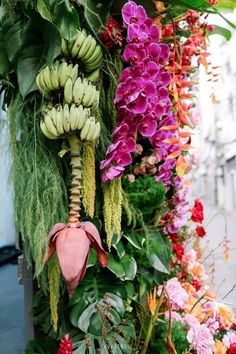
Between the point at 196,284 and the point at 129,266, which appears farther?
the point at 196,284

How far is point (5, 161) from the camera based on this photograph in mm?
936

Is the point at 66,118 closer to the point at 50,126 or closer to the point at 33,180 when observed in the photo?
the point at 50,126

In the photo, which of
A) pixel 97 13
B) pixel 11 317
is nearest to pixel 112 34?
pixel 97 13

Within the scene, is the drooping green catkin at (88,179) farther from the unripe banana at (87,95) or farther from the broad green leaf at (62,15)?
the broad green leaf at (62,15)

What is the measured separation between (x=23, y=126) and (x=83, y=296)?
45 centimetres

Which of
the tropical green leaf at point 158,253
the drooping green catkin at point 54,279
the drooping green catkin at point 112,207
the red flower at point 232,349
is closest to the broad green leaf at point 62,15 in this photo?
the drooping green catkin at point 112,207

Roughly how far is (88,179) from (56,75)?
231 mm

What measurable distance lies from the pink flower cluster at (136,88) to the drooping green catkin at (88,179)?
0.03m

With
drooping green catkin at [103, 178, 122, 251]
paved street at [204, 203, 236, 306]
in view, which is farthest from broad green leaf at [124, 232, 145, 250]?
paved street at [204, 203, 236, 306]

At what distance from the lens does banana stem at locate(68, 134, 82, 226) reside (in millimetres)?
700

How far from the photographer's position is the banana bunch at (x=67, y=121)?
0.71 metres

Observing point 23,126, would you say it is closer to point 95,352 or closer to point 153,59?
point 153,59

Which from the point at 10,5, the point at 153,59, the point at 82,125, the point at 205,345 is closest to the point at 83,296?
the point at 205,345

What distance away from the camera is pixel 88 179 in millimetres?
816
